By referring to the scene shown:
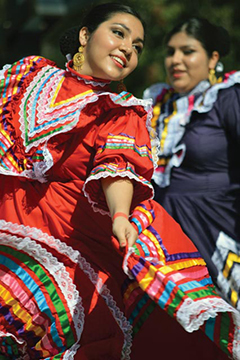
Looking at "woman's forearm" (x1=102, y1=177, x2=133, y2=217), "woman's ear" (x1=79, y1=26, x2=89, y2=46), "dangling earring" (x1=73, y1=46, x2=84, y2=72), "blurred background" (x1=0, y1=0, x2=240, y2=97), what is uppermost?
"blurred background" (x1=0, y1=0, x2=240, y2=97)

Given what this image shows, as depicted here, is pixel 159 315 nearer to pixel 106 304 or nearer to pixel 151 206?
pixel 106 304

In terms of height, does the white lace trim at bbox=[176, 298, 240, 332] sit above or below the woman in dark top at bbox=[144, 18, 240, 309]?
below

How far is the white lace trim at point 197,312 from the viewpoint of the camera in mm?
2459

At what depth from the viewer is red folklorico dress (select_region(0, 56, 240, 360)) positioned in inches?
108

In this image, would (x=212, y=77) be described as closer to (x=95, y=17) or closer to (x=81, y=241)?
(x=95, y=17)

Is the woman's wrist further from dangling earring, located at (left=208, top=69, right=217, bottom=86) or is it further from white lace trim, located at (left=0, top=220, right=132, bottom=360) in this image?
dangling earring, located at (left=208, top=69, right=217, bottom=86)

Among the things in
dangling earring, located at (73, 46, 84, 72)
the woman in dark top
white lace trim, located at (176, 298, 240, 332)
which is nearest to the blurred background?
the woman in dark top

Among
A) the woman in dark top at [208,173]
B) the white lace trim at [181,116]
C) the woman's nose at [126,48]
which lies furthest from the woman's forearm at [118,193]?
the white lace trim at [181,116]

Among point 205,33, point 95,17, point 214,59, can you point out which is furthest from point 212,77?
point 95,17

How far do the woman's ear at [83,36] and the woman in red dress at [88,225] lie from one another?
0.10 feet

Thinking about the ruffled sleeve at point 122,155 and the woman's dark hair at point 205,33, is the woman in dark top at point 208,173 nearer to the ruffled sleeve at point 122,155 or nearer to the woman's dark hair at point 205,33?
the woman's dark hair at point 205,33

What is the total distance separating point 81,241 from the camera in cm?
287

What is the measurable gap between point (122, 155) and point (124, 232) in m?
0.30

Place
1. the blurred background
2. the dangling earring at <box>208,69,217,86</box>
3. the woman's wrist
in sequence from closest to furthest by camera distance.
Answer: the woman's wrist < the dangling earring at <box>208,69,217,86</box> < the blurred background
